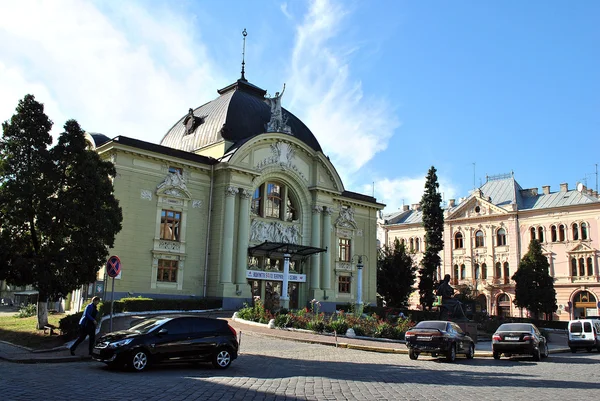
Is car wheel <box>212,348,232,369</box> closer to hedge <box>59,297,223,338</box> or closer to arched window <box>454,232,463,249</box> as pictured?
hedge <box>59,297,223,338</box>

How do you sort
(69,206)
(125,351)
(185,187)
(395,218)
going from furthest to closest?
(395,218), (185,187), (69,206), (125,351)

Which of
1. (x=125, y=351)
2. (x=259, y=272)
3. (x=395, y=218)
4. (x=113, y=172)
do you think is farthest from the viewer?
(x=395, y=218)

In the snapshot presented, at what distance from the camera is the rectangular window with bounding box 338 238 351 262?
4830 centimetres

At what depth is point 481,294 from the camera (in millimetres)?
68000

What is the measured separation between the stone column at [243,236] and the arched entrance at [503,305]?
3971 centimetres

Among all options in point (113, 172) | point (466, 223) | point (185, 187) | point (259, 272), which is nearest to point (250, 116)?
point (185, 187)

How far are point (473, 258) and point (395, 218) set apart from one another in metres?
15.5

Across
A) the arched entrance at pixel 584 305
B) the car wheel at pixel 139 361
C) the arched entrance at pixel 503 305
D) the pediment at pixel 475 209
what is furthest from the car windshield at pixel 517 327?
the pediment at pixel 475 209

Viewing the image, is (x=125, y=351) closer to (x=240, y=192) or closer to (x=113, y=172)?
(x=113, y=172)

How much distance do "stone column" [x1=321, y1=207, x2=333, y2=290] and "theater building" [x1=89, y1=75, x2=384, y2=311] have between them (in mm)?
87

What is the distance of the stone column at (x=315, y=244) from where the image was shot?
44469 millimetres

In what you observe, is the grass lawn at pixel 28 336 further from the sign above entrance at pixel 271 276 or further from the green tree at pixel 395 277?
the green tree at pixel 395 277

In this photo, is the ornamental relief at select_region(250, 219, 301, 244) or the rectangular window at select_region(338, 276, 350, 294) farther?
the rectangular window at select_region(338, 276, 350, 294)

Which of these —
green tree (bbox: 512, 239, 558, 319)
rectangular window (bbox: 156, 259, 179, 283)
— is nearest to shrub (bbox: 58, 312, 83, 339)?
rectangular window (bbox: 156, 259, 179, 283)
